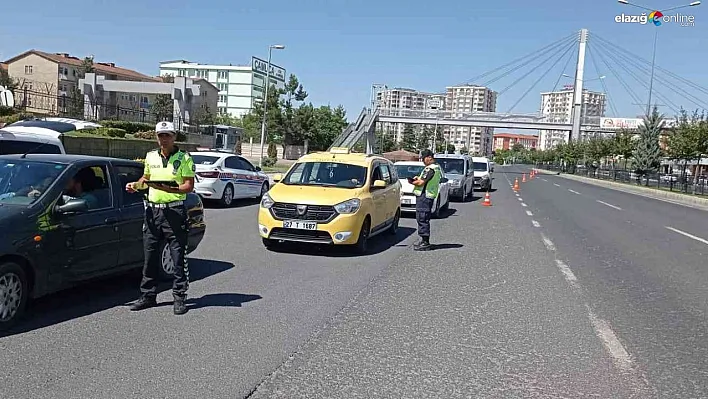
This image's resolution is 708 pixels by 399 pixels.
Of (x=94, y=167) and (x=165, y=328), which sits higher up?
(x=94, y=167)

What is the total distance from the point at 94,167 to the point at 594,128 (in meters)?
79.4

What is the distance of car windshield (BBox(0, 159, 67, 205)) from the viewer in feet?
20.7

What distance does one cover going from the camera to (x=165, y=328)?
6.14 m

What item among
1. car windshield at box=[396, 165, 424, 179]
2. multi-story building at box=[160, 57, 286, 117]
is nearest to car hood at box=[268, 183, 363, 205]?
car windshield at box=[396, 165, 424, 179]

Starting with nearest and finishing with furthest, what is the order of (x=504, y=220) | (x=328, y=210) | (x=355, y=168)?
(x=328, y=210)
(x=355, y=168)
(x=504, y=220)

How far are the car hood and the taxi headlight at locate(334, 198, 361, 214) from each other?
7 cm

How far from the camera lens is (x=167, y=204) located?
21.4ft

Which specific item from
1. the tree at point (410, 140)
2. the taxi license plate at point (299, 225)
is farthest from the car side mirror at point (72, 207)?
the tree at point (410, 140)

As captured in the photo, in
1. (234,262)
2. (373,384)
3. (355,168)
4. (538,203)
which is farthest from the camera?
(538,203)

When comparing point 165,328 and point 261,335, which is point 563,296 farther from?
point 165,328

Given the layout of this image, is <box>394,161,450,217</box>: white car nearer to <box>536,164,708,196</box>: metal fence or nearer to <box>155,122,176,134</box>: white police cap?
<box>155,122,176,134</box>: white police cap

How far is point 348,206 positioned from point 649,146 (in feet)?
185

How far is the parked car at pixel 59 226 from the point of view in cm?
586

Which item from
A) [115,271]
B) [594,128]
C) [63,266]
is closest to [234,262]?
[115,271]
